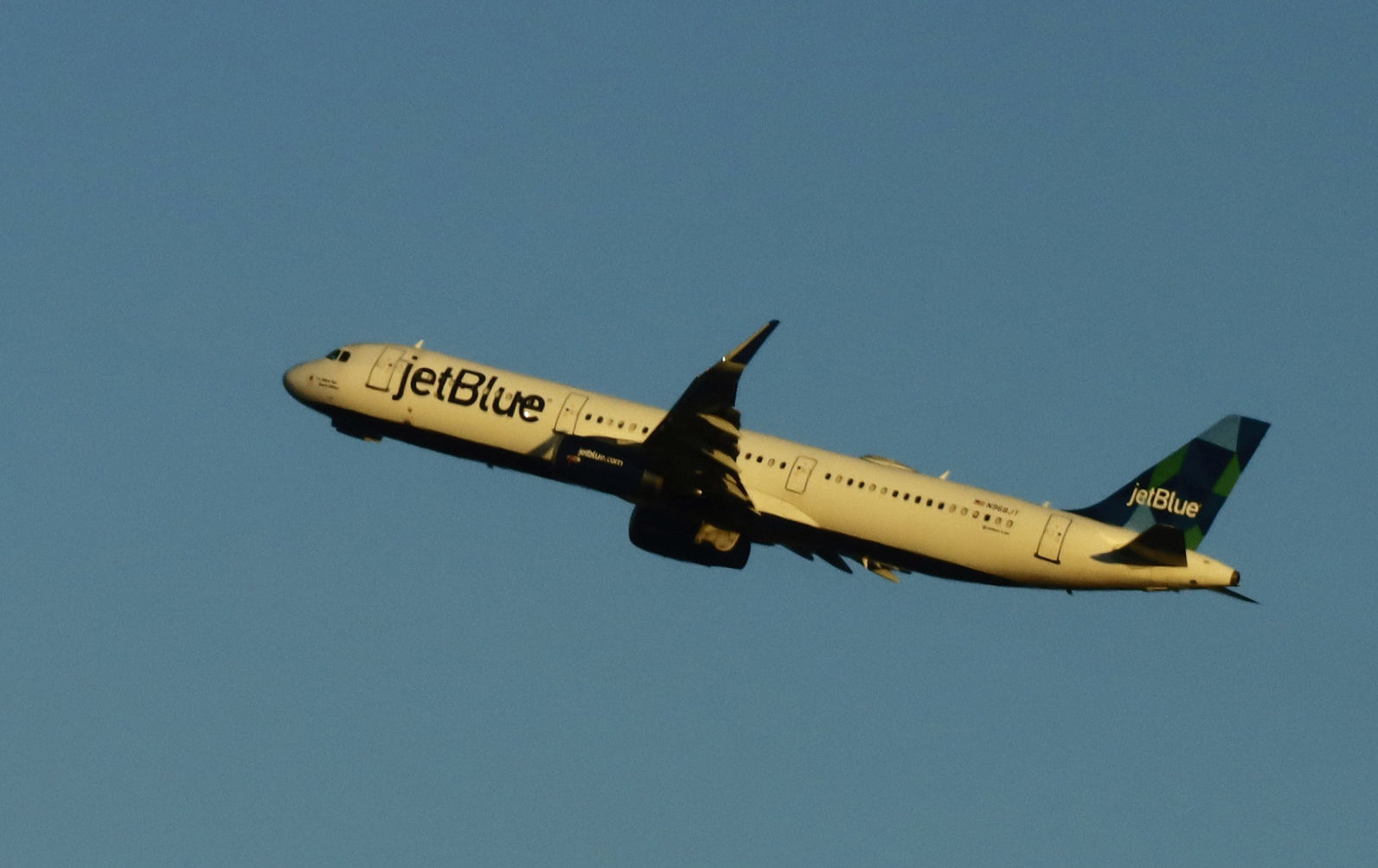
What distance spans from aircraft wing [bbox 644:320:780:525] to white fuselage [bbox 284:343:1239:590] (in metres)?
1.18

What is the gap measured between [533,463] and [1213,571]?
2223 cm

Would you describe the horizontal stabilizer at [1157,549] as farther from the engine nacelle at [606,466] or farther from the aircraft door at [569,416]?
the aircraft door at [569,416]

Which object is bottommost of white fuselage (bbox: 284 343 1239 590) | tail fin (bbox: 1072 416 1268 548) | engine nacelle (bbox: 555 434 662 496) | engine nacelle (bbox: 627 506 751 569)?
engine nacelle (bbox: 627 506 751 569)

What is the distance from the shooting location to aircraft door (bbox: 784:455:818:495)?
59406 millimetres

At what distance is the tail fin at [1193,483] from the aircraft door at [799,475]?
30.7 ft

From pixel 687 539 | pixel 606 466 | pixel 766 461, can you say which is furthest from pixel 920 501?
pixel 606 466

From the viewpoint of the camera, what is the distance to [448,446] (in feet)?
209

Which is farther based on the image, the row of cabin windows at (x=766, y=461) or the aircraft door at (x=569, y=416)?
the aircraft door at (x=569, y=416)

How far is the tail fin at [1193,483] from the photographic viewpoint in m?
56.9

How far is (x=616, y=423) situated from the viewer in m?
61.5

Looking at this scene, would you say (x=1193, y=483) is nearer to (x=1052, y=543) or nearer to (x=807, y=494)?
(x=1052, y=543)

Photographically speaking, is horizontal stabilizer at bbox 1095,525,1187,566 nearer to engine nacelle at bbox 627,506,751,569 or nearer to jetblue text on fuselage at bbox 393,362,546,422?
engine nacelle at bbox 627,506,751,569

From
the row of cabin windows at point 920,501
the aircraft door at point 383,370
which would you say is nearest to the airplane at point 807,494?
the row of cabin windows at point 920,501

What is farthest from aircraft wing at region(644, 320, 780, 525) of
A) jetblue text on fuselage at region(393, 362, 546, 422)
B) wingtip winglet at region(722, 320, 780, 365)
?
jetblue text on fuselage at region(393, 362, 546, 422)
